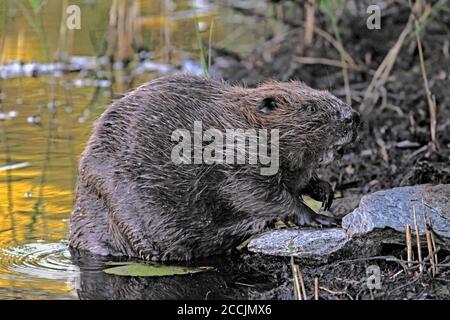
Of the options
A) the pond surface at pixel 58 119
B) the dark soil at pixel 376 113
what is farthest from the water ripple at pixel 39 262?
the dark soil at pixel 376 113

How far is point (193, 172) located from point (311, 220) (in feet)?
2.04

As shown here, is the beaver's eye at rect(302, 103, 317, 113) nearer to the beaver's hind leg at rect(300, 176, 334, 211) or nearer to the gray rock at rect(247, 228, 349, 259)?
the beaver's hind leg at rect(300, 176, 334, 211)

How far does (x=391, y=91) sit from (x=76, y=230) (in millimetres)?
3478

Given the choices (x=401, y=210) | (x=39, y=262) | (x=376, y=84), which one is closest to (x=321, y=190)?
(x=401, y=210)

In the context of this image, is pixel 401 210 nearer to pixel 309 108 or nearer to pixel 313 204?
pixel 309 108

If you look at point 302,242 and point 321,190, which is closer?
point 302,242

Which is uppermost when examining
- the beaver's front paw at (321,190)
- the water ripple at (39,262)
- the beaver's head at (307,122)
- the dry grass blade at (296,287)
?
the beaver's head at (307,122)

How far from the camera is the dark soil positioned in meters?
4.45

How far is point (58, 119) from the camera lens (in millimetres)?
8141

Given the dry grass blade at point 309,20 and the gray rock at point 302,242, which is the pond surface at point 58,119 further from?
the dry grass blade at point 309,20

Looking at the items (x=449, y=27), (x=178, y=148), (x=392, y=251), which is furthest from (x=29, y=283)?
(x=449, y=27)

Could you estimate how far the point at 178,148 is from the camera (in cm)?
504

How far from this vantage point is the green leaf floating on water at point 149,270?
4910mm

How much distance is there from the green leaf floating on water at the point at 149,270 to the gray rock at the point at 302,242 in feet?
0.96
